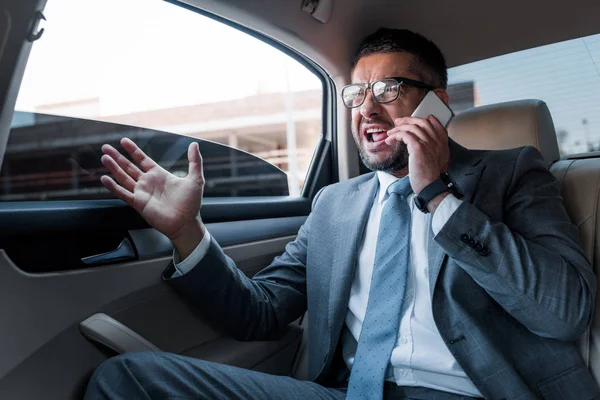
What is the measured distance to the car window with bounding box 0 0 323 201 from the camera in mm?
1492

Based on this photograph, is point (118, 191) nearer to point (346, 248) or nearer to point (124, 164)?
point (124, 164)

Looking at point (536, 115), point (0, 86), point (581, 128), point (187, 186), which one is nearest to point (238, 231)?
point (187, 186)

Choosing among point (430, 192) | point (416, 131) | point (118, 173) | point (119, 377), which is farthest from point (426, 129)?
point (119, 377)

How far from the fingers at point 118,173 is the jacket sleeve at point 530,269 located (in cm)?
84

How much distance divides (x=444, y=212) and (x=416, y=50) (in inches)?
28.8

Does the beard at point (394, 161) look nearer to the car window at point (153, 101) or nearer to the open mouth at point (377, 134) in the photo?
the open mouth at point (377, 134)

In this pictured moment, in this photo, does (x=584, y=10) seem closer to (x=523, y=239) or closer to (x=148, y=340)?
(x=523, y=239)

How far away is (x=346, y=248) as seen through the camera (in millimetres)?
1785

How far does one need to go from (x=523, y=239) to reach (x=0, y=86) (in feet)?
4.26

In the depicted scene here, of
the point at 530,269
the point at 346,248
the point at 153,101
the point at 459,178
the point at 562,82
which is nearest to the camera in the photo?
the point at 530,269

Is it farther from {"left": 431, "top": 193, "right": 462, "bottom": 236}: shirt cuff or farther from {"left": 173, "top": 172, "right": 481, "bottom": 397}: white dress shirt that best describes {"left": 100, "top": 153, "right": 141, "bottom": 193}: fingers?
{"left": 431, "top": 193, "right": 462, "bottom": 236}: shirt cuff

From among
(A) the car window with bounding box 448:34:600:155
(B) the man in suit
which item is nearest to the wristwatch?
(B) the man in suit

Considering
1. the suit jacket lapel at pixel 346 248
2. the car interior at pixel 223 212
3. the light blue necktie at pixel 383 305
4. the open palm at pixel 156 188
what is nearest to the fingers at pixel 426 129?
the light blue necktie at pixel 383 305

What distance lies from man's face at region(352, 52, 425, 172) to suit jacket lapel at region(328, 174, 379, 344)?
0.13 meters
